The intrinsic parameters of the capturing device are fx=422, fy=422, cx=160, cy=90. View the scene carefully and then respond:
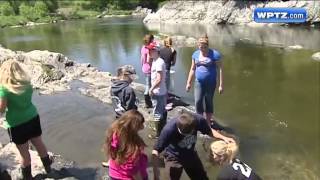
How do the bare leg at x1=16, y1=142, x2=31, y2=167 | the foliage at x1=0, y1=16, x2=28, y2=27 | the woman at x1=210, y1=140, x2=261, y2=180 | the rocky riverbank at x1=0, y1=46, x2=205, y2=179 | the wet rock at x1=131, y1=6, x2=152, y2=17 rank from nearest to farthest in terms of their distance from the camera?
the woman at x1=210, y1=140, x2=261, y2=180 → the bare leg at x1=16, y1=142, x2=31, y2=167 → the rocky riverbank at x1=0, y1=46, x2=205, y2=179 → the foliage at x1=0, y1=16, x2=28, y2=27 → the wet rock at x1=131, y1=6, x2=152, y2=17

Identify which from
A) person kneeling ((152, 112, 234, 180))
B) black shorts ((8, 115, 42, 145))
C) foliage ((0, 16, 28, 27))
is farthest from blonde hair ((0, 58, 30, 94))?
foliage ((0, 16, 28, 27))

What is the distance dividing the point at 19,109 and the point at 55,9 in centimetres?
Result: 9792

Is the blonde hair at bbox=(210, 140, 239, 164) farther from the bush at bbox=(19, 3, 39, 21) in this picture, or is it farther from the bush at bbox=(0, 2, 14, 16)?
the bush at bbox=(0, 2, 14, 16)

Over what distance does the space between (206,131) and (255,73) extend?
445 inches

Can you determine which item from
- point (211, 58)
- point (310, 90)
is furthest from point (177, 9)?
point (211, 58)

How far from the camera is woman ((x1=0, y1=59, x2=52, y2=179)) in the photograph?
5559 millimetres

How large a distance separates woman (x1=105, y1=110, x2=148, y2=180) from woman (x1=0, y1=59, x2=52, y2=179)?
1.81 meters

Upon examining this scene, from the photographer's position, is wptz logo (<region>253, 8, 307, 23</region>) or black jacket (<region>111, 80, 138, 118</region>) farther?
wptz logo (<region>253, 8, 307, 23</region>)

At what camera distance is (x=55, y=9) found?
9919 cm

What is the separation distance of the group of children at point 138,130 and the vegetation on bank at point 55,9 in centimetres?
6969

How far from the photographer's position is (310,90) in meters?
13.0

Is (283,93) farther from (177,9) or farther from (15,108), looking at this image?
(177,9)

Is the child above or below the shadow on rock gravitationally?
above

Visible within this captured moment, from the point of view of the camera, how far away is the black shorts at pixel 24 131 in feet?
19.5
